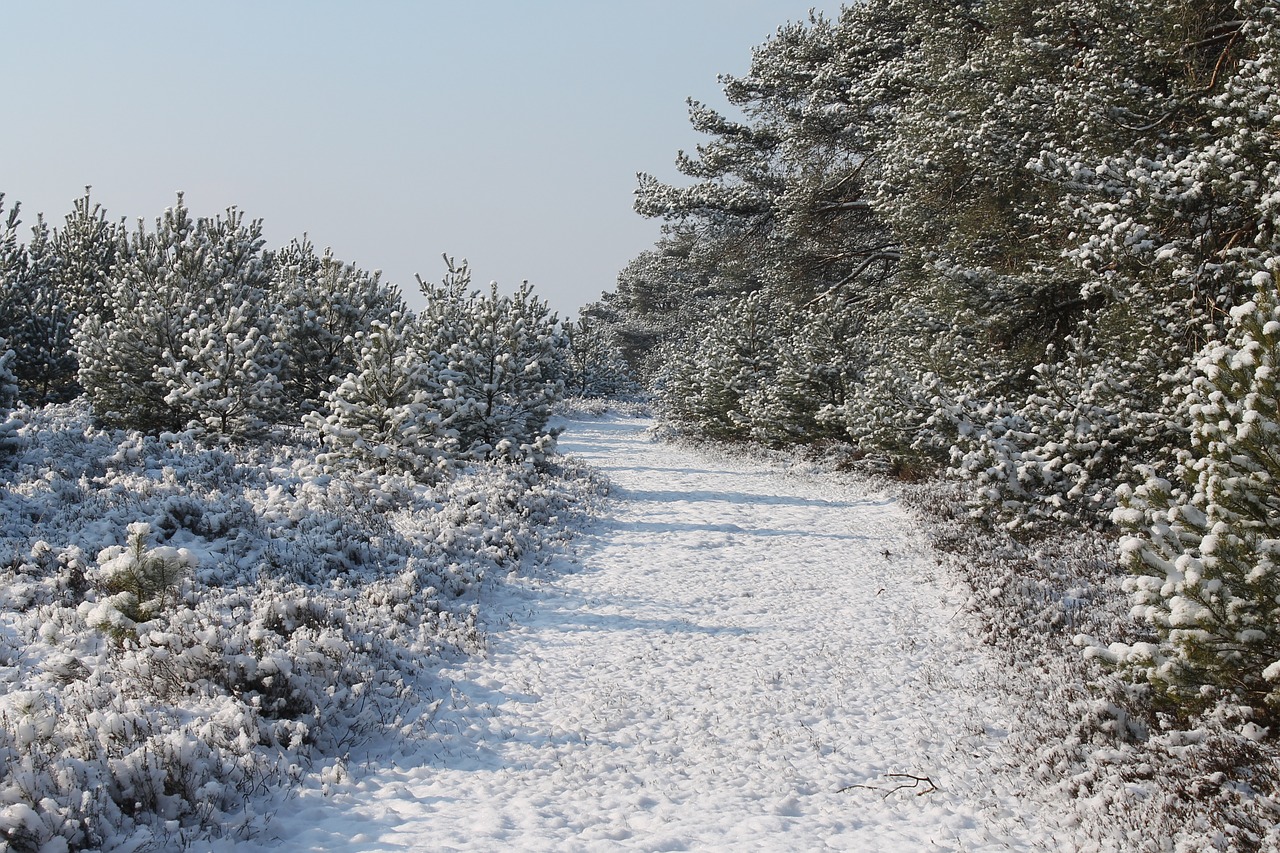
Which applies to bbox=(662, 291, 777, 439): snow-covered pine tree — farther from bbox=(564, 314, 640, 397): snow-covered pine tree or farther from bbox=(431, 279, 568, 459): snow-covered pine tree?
bbox=(564, 314, 640, 397): snow-covered pine tree

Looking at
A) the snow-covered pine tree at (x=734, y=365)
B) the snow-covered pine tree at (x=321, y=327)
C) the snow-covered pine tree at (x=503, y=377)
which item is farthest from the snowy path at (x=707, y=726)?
the snow-covered pine tree at (x=734, y=365)

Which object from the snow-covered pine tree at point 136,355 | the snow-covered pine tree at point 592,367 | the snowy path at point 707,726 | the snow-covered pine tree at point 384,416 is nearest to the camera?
the snowy path at point 707,726

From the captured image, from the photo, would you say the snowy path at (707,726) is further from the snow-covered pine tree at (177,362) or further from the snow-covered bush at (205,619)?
the snow-covered pine tree at (177,362)

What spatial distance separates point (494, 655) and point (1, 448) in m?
9.36

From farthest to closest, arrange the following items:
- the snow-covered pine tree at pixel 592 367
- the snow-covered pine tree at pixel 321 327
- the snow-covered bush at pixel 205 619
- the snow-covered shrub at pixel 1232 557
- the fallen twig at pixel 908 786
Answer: the snow-covered pine tree at pixel 592 367, the snow-covered pine tree at pixel 321 327, the fallen twig at pixel 908 786, the snow-covered bush at pixel 205 619, the snow-covered shrub at pixel 1232 557

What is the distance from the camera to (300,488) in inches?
467

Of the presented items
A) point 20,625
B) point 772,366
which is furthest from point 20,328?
point 772,366

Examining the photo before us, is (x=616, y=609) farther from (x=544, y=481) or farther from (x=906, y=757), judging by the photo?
(x=544, y=481)

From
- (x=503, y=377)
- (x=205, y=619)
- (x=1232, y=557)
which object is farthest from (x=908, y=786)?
(x=503, y=377)

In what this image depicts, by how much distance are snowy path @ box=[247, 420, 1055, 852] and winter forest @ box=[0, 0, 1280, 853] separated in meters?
0.47

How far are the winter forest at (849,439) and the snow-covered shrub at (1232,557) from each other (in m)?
0.02

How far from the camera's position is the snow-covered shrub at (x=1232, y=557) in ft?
13.4

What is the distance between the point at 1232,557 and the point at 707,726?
11.7 ft

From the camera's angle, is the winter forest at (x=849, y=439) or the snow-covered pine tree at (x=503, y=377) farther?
the snow-covered pine tree at (x=503, y=377)
